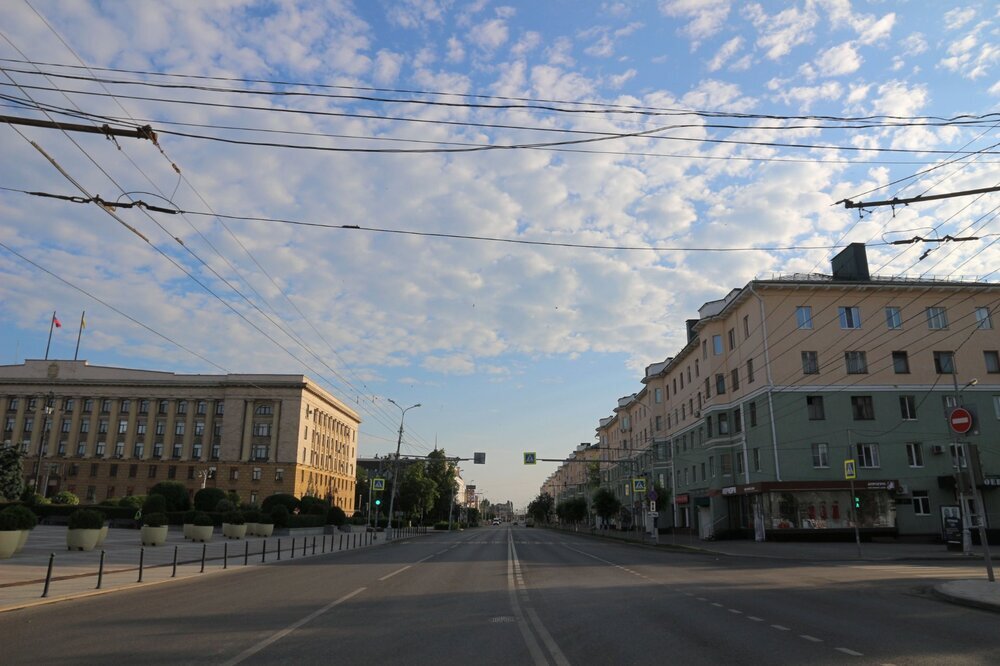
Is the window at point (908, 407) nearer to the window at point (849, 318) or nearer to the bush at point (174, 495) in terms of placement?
the window at point (849, 318)

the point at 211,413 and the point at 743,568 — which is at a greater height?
the point at 211,413

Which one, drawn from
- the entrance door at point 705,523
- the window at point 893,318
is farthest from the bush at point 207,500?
the window at point 893,318

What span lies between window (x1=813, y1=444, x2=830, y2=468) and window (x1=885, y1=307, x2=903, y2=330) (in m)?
9.80

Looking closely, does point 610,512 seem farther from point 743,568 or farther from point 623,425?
point 743,568

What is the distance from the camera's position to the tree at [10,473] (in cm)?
4672

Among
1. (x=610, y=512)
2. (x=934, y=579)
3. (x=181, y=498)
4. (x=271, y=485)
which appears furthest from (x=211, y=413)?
(x=934, y=579)

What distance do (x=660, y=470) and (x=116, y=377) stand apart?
2918 inches

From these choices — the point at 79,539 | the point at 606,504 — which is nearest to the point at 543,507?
the point at 606,504

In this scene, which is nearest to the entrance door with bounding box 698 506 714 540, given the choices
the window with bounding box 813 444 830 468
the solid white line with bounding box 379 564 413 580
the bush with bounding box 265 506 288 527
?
the window with bounding box 813 444 830 468

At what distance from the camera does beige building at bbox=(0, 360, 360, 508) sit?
8700cm

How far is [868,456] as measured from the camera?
142ft

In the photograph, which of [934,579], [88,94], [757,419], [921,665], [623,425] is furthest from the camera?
[623,425]

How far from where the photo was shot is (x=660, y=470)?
72.0 meters

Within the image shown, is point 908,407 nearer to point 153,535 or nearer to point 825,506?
point 825,506
